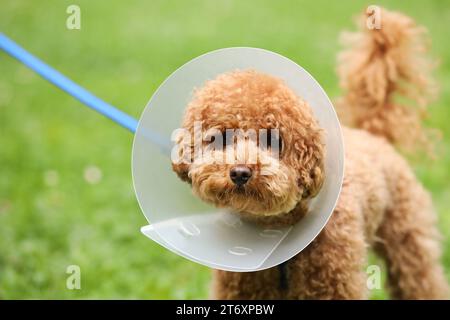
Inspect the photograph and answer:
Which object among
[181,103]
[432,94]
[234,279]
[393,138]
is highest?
[432,94]

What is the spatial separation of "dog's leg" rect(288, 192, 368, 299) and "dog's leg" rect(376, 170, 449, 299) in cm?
67

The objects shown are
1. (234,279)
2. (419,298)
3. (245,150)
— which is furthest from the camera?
(419,298)

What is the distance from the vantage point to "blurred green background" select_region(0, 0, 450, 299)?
4.11m

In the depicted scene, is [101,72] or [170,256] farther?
[101,72]

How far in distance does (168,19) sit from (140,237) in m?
Result: 5.77

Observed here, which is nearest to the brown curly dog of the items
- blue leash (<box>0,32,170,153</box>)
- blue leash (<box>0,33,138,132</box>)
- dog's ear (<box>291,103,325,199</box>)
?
dog's ear (<box>291,103,325,199</box>)

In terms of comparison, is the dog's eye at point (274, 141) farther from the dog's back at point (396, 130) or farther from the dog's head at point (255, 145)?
the dog's back at point (396, 130)

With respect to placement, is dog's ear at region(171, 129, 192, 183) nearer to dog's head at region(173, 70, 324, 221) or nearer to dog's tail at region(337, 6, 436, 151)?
dog's head at region(173, 70, 324, 221)

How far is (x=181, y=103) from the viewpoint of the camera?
2719 millimetres

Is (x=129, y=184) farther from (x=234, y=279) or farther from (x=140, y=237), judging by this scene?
(x=234, y=279)

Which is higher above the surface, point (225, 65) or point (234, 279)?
point (225, 65)

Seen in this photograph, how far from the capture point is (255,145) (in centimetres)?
246

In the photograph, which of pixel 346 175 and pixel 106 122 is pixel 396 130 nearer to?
pixel 346 175

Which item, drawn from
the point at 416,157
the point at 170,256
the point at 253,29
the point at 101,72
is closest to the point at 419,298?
the point at 416,157
